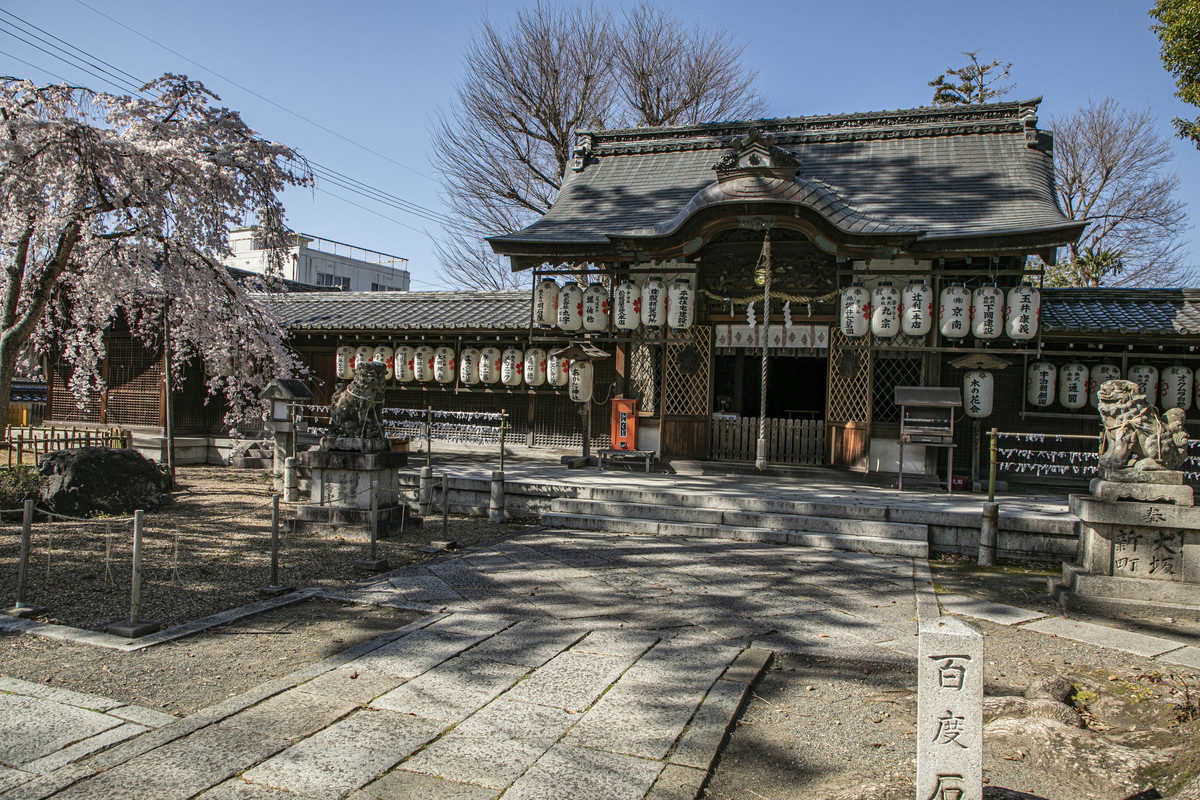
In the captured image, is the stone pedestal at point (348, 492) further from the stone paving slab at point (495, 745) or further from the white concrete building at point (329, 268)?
the white concrete building at point (329, 268)

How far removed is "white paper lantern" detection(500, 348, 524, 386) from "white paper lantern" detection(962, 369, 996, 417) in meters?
8.54

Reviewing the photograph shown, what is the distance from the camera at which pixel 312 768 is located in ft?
12.6

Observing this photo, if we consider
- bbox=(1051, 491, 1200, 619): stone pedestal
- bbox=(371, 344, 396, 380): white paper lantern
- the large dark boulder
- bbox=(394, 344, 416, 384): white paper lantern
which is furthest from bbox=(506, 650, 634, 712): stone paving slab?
bbox=(371, 344, 396, 380): white paper lantern

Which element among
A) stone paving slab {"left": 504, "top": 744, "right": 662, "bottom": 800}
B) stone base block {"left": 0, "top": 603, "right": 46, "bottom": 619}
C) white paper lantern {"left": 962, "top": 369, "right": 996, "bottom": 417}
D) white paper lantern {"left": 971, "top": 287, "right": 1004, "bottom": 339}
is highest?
white paper lantern {"left": 971, "top": 287, "right": 1004, "bottom": 339}

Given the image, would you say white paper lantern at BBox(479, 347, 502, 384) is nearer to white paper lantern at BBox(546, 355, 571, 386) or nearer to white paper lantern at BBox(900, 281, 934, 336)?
white paper lantern at BBox(546, 355, 571, 386)

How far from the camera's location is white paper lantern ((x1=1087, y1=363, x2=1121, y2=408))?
12.6 meters

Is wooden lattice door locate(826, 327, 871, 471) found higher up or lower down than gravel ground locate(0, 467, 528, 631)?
higher up

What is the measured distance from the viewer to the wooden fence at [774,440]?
1384 cm

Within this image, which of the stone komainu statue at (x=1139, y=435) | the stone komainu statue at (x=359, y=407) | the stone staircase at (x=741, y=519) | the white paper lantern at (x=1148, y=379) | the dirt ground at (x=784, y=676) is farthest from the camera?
the white paper lantern at (x=1148, y=379)

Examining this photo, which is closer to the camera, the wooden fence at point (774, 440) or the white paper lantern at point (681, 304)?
the white paper lantern at point (681, 304)

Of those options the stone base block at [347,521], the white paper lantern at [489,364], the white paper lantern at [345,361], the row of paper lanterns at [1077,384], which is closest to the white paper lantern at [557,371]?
the white paper lantern at [489,364]

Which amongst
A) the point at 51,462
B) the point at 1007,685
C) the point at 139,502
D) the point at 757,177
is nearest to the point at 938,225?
the point at 757,177

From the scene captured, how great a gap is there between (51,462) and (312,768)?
9460 millimetres

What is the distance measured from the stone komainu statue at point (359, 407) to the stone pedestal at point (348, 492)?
195 millimetres
